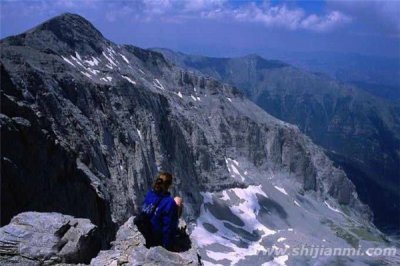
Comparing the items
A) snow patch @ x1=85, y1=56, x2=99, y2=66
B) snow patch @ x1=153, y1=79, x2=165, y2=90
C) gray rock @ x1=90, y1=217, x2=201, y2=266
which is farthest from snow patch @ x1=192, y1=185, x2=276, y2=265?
gray rock @ x1=90, y1=217, x2=201, y2=266

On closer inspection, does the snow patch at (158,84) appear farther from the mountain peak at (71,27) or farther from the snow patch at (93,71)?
the snow patch at (93,71)

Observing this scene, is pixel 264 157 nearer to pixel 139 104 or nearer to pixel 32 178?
pixel 139 104

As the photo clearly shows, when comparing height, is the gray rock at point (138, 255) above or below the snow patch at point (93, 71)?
below

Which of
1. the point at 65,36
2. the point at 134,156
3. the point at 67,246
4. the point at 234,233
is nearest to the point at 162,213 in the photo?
the point at 67,246

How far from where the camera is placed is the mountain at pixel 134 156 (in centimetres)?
4681

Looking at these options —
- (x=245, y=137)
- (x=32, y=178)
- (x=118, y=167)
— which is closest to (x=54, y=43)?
(x=118, y=167)

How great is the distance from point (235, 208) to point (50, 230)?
13732 centimetres

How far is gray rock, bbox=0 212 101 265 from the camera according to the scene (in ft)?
46.8

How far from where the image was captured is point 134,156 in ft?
365

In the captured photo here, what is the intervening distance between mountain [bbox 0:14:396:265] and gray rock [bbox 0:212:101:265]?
72 mm

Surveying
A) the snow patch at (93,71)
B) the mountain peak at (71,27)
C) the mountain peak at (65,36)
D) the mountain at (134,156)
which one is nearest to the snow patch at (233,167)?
the mountain at (134,156)

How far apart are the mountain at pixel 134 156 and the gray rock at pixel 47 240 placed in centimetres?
7

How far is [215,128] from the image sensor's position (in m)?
181

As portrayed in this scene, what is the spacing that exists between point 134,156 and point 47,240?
9670cm
